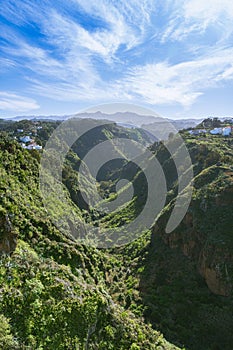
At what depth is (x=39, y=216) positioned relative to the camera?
77.1ft

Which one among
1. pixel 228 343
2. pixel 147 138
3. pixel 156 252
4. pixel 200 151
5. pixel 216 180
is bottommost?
pixel 228 343

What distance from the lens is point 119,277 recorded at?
2891 centimetres

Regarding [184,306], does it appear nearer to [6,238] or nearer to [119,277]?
[119,277]

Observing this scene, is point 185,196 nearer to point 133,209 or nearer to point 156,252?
point 156,252

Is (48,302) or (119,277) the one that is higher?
(48,302)

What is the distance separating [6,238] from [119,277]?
18514 millimetres

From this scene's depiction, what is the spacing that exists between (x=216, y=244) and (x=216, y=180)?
378 inches

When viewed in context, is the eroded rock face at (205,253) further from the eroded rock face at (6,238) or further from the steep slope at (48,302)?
the eroded rock face at (6,238)

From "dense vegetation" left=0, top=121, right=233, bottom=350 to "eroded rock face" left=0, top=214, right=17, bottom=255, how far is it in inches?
2.2

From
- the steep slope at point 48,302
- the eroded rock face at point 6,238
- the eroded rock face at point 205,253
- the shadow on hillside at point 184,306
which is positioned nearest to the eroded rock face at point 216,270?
the eroded rock face at point 205,253

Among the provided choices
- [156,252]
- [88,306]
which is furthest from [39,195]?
[88,306]

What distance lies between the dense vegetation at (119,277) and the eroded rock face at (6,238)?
2.2 inches

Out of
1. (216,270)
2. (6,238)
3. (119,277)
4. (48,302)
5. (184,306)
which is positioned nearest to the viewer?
(48,302)

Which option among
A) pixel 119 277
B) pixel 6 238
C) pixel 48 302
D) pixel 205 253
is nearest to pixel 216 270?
pixel 205 253
